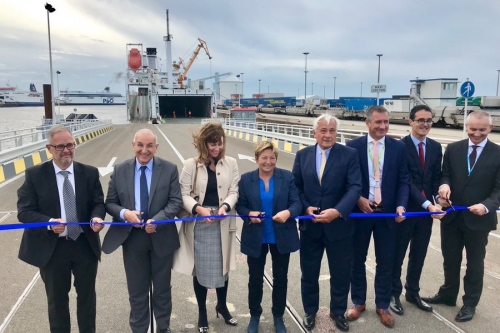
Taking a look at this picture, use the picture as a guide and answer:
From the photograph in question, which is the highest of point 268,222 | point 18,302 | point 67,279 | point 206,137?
point 206,137

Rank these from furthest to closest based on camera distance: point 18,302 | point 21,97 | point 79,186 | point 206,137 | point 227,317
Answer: point 21,97, point 18,302, point 227,317, point 206,137, point 79,186

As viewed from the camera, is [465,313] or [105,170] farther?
[105,170]

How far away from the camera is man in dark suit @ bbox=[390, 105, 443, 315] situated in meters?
4.25

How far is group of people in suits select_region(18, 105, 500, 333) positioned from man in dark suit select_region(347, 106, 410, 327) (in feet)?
0.04

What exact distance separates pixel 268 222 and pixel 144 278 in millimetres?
1286

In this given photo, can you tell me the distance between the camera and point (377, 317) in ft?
13.6

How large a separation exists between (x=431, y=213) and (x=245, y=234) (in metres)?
2.01

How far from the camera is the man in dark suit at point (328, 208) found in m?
3.82

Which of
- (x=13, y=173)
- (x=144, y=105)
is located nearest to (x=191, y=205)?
(x=13, y=173)

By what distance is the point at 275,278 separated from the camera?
383 centimetres

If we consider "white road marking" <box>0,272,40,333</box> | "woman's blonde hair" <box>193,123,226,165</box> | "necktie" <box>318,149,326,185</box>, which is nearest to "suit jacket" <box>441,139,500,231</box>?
"necktie" <box>318,149,326,185</box>

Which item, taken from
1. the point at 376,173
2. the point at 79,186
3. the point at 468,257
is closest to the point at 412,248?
the point at 468,257

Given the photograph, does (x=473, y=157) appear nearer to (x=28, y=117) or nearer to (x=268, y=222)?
(x=268, y=222)

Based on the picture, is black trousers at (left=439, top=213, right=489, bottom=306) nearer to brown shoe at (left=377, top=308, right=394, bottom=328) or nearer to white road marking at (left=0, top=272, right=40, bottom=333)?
brown shoe at (left=377, top=308, right=394, bottom=328)
